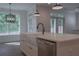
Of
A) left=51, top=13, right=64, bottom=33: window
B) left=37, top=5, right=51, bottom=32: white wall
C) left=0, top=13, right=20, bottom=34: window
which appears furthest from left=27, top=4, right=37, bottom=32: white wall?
left=51, top=13, right=64, bottom=33: window

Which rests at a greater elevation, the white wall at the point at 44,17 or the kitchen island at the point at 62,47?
the white wall at the point at 44,17

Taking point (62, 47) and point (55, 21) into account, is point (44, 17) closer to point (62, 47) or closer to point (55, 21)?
point (55, 21)

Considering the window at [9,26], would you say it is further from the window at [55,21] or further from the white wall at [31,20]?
the window at [55,21]

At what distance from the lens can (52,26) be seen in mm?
6242

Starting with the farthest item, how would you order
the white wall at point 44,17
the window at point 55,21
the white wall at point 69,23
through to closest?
1. the white wall at point 69,23
2. the white wall at point 44,17
3. the window at point 55,21

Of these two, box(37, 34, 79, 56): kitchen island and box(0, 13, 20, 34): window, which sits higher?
box(0, 13, 20, 34): window

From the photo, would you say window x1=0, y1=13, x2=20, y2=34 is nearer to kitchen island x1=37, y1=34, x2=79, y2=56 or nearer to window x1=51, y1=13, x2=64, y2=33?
window x1=51, y1=13, x2=64, y2=33

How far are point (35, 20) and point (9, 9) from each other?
1.57m

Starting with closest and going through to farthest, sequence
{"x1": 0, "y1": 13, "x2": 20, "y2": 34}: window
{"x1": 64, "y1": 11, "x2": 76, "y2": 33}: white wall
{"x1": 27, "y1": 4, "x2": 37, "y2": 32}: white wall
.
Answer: {"x1": 0, "y1": 13, "x2": 20, "y2": 34}: window, {"x1": 27, "y1": 4, "x2": 37, "y2": 32}: white wall, {"x1": 64, "y1": 11, "x2": 76, "y2": 33}: white wall

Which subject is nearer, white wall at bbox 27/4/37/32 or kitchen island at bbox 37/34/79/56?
kitchen island at bbox 37/34/79/56

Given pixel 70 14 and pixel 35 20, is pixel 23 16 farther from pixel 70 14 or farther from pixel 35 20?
pixel 70 14

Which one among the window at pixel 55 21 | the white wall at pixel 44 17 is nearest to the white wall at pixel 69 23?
the window at pixel 55 21

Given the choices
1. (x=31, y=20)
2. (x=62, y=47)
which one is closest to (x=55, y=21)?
(x=31, y=20)

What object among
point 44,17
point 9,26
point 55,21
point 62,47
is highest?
point 44,17
